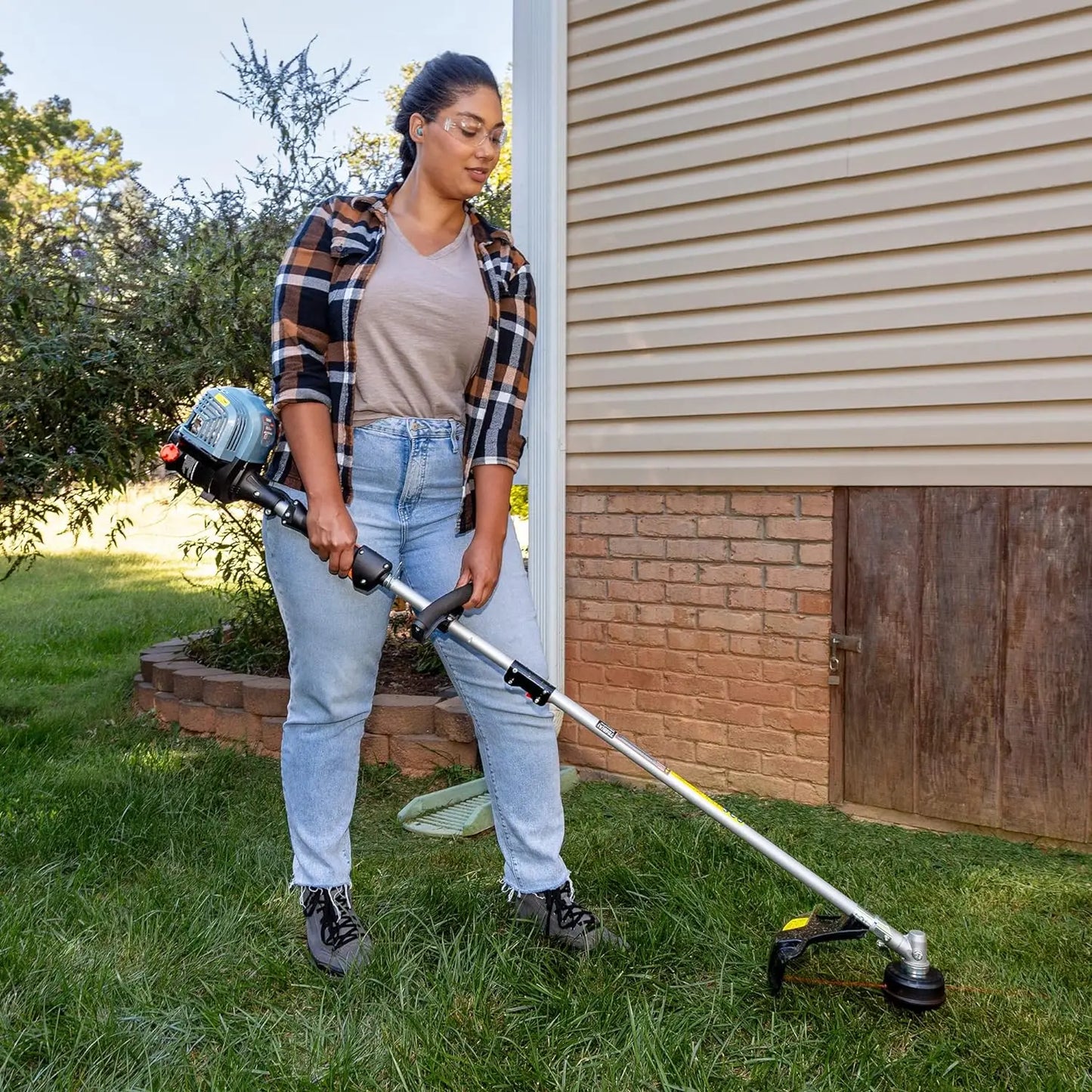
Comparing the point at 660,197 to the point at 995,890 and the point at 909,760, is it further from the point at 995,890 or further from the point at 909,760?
the point at 995,890

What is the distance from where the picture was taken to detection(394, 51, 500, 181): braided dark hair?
8.41 feet

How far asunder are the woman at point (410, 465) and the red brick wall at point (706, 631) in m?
1.34

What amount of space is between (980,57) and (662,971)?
2612mm

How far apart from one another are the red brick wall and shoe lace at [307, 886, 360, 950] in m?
1.71

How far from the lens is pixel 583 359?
4.25 metres

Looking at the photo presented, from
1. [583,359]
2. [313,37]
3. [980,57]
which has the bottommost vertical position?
[583,359]

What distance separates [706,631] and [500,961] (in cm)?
178

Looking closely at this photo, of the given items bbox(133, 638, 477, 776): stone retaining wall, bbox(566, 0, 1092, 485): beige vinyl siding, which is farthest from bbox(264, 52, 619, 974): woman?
bbox(133, 638, 477, 776): stone retaining wall

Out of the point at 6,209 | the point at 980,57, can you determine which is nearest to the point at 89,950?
the point at 980,57

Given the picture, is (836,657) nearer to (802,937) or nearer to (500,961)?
(802,937)

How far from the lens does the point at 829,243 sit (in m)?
3.63

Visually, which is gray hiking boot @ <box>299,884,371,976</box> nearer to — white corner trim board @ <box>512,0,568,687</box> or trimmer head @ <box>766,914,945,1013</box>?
trimmer head @ <box>766,914,945,1013</box>

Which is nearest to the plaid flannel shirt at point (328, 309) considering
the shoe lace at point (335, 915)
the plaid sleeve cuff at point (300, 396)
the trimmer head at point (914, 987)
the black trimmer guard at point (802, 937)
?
the plaid sleeve cuff at point (300, 396)

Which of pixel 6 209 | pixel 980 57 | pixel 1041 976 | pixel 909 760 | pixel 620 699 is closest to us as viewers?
pixel 1041 976
